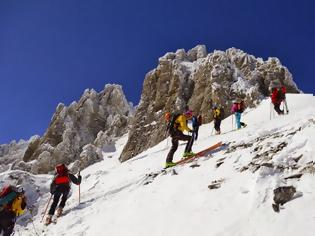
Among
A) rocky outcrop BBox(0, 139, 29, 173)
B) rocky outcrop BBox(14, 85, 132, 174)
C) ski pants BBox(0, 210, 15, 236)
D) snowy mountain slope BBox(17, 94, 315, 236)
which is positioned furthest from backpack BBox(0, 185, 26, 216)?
rocky outcrop BBox(0, 139, 29, 173)

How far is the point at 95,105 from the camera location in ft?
319

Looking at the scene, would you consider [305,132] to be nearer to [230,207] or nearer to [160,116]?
[230,207]

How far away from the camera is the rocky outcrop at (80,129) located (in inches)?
2933

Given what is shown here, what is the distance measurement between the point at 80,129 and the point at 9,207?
7777 centimetres

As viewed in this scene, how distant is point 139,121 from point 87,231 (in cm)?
4763

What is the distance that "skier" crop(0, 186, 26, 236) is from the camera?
12.7 metres

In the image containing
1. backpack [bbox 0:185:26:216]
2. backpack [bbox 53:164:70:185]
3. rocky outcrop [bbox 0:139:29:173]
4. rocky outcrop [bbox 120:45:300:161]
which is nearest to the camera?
backpack [bbox 0:185:26:216]

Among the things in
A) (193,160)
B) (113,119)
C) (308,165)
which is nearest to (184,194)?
(308,165)

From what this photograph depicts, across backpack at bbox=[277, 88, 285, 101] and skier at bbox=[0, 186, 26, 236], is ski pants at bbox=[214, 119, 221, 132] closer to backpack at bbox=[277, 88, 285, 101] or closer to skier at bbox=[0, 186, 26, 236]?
backpack at bbox=[277, 88, 285, 101]

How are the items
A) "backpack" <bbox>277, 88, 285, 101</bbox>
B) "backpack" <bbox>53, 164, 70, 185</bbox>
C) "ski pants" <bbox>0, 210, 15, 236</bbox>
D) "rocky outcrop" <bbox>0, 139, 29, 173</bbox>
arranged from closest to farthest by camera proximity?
"ski pants" <bbox>0, 210, 15, 236</bbox> < "backpack" <bbox>53, 164, 70, 185</bbox> < "backpack" <bbox>277, 88, 285, 101</bbox> < "rocky outcrop" <bbox>0, 139, 29, 173</bbox>

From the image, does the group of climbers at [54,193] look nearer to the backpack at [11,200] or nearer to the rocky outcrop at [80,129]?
the backpack at [11,200]

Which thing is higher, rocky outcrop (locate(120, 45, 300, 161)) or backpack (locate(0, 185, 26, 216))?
rocky outcrop (locate(120, 45, 300, 161))

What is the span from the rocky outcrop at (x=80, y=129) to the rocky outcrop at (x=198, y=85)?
435 inches

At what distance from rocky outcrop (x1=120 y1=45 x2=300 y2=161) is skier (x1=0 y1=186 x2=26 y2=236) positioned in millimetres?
30519
